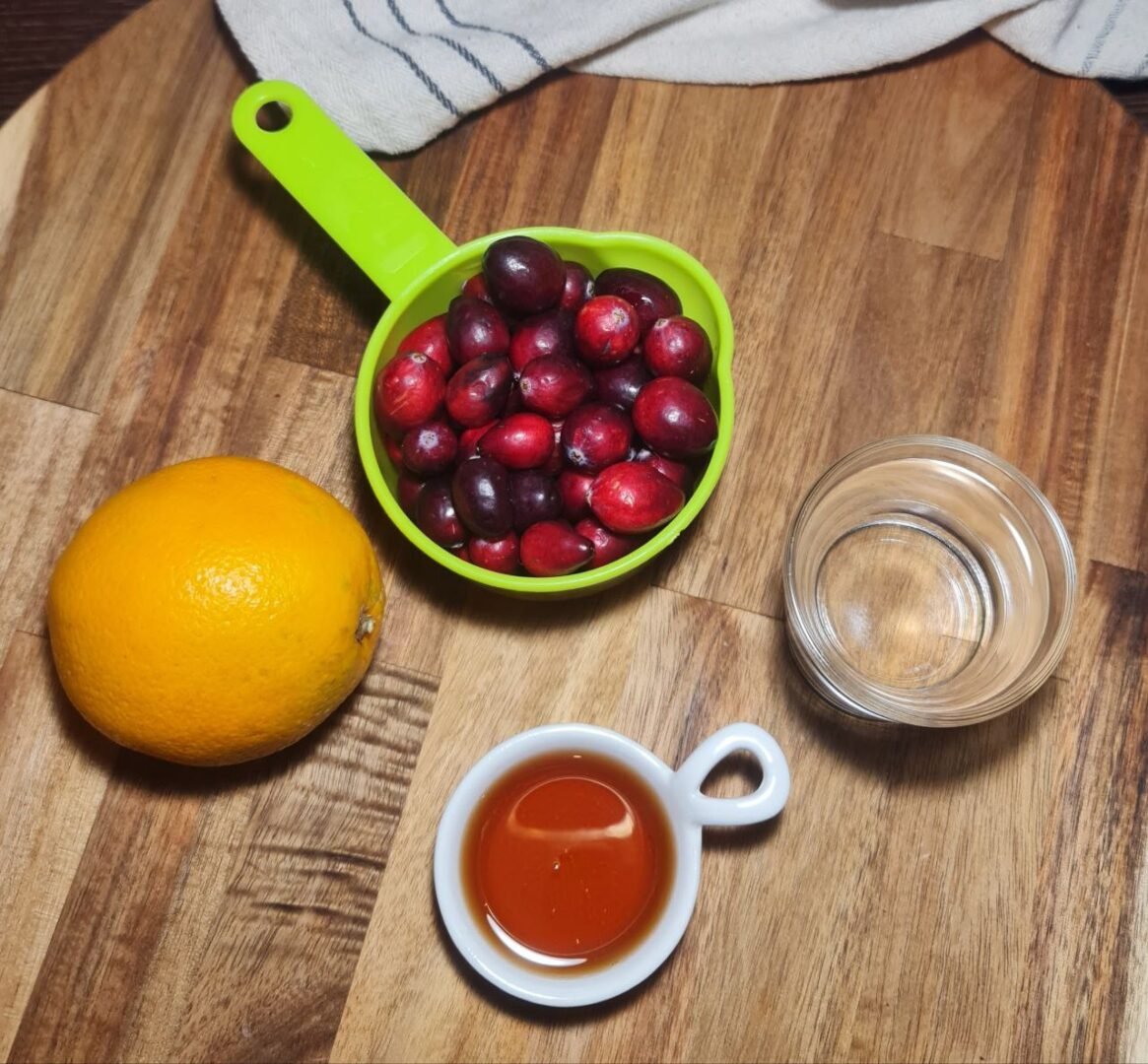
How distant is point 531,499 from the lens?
714mm

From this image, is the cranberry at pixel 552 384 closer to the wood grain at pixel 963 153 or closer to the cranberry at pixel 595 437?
the cranberry at pixel 595 437

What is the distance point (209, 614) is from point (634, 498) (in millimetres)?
264

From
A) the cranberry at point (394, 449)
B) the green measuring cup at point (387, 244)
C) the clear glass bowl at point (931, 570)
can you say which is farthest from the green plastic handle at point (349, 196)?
the clear glass bowl at point (931, 570)

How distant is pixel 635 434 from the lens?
2.42 ft

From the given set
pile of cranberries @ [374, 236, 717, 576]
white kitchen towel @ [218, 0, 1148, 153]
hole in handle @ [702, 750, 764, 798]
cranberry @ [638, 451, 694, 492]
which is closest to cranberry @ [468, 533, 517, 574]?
pile of cranberries @ [374, 236, 717, 576]

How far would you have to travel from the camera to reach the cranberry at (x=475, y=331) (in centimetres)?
72

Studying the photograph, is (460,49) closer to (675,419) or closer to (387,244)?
(387,244)

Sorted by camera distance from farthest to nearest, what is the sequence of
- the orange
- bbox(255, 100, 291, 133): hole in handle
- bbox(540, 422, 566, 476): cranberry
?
bbox(255, 100, 291, 133): hole in handle < bbox(540, 422, 566, 476): cranberry < the orange

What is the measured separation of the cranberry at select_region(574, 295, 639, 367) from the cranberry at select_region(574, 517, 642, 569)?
0.36 feet

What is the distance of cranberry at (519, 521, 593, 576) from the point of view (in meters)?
0.70

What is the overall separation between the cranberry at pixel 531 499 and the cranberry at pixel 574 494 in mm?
13

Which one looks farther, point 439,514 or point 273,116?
point 273,116

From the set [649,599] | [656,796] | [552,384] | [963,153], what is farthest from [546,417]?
[963,153]

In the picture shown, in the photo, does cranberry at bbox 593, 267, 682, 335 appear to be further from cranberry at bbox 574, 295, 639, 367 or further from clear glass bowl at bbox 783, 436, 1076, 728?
clear glass bowl at bbox 783, 436, 1076, 728
